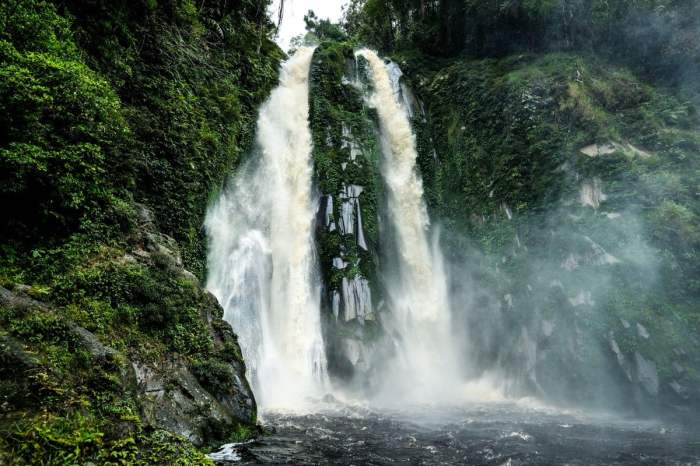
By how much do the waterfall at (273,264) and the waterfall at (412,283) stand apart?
3.47 metres

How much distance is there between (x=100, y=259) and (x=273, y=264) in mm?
8118

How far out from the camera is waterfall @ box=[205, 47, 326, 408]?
1303 centimetres

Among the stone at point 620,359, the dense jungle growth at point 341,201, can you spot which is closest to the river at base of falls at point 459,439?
the dense jungle growth at point 341,201

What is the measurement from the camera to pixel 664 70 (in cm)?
1725

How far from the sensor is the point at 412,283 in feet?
58.2

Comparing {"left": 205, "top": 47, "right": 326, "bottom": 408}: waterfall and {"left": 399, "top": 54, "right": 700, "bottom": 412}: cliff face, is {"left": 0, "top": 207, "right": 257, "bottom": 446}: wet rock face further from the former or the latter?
{"left": 399, "top": 54, "right": 700, "bottom": 412}: cliff face

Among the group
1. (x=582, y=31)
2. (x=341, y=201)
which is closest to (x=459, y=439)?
(x=341, y=201)

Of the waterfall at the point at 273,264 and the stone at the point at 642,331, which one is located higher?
the waterfall at the point at 273,264

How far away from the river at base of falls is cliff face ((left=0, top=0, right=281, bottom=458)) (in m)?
1.27

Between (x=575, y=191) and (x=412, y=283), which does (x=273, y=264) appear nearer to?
(x=412, y=283)

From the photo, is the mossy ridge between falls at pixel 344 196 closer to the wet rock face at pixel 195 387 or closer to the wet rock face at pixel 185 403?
the wet rock face at pixel 195 387

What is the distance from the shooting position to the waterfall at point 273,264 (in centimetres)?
1303

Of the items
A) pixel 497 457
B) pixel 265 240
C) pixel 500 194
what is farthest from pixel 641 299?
pixel 265 240

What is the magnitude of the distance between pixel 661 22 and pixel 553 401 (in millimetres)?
16689
